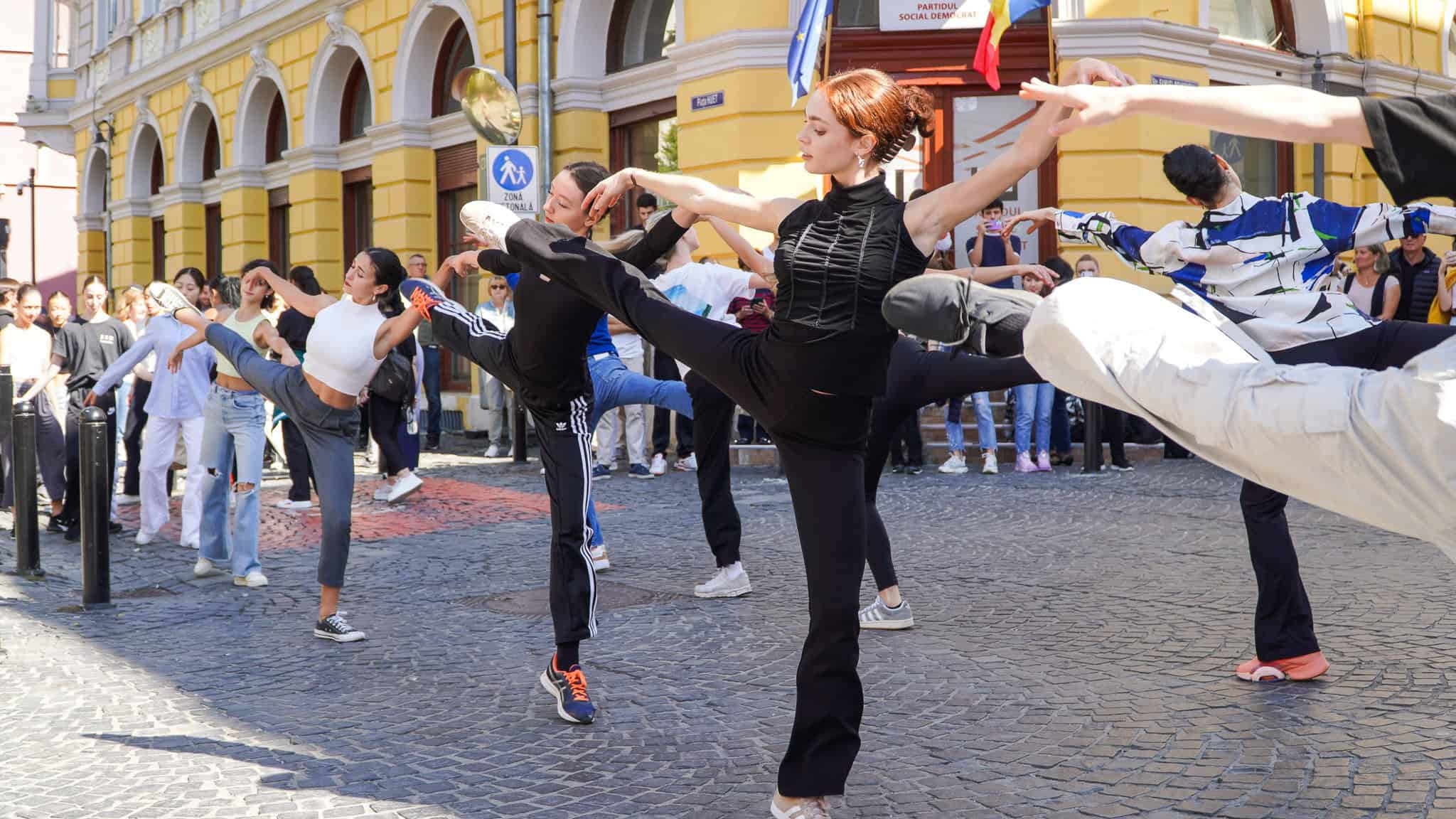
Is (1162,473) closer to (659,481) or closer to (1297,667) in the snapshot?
(659,481)

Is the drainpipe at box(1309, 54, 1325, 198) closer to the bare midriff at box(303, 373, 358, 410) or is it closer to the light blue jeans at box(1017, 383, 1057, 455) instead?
the light blue jeans at box(1017, 383, 1057, 455)

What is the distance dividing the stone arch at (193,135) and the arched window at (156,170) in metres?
2.65

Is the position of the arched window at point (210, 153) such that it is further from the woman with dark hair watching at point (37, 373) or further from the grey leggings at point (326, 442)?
the grey leggings at point (326, 442)

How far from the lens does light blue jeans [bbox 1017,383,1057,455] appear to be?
479 inches

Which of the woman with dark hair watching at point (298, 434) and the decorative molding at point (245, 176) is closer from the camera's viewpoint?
the woman with dark hair watching at point (298, 434)

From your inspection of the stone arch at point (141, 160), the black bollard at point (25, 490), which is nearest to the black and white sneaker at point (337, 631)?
the black bollard at point (25, 490)

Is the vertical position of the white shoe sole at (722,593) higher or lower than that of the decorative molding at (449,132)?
lower

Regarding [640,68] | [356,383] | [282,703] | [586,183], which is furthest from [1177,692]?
[640,68]

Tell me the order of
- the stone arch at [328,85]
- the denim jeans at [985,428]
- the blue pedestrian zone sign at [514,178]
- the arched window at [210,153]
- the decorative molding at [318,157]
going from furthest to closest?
the arched window at [210,153]
the decorative molding at [318,157]
the stone arch at [328,85]
the blue pedestrian zone sign at [514,178]
the denim jeans at [985,428]

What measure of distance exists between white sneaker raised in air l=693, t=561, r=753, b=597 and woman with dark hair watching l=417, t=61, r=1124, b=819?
302cm

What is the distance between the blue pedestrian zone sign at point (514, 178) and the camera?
12.7 metres

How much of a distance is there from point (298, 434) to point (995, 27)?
291 inches

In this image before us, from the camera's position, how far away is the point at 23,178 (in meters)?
44.8

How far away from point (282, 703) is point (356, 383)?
1.77 m
